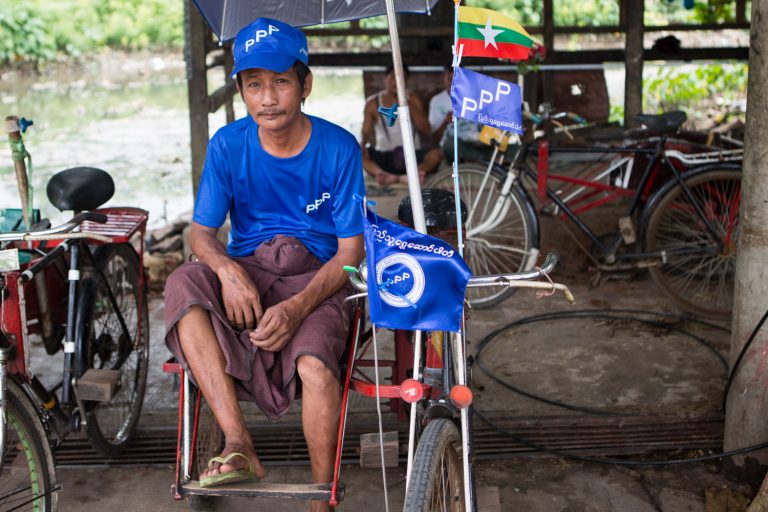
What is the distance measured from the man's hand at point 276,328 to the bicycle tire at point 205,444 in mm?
416

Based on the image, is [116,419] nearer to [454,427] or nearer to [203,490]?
[203,490]

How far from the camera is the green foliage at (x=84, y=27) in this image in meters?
18.1

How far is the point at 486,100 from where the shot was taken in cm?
276

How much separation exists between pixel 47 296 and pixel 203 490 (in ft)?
A: 4.31

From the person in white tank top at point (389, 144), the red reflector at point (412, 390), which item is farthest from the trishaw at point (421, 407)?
the person in white tank top at point (389, 144)

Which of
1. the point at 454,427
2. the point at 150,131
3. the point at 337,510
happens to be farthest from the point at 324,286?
the point at 150,131

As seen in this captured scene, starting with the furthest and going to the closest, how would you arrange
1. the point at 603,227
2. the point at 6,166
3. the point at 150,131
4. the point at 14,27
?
the point at 14,27, the point at 150,131, the point at 6,166, the point at 603,227

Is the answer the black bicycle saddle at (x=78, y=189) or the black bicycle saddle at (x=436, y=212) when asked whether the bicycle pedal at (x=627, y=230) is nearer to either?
the black bicycle saddle at (x=436, y=212)

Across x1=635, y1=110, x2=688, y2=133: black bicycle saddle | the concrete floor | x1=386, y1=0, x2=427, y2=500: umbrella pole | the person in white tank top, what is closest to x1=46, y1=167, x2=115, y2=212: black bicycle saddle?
the concrete floor

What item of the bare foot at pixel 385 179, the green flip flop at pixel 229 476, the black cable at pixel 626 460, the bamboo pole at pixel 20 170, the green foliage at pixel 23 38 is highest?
the green foliage at pixel 23 38

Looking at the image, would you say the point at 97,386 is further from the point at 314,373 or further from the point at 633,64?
the point at 633,64

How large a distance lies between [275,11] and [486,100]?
1219mm

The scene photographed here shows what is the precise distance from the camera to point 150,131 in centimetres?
1236

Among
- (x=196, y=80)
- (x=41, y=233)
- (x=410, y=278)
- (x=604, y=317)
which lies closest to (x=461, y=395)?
(x=410, y=278)
